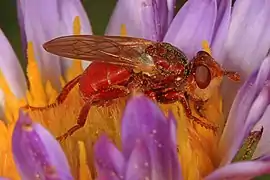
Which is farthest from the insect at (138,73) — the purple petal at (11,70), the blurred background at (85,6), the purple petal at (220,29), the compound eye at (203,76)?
the blurred background at (85,6)

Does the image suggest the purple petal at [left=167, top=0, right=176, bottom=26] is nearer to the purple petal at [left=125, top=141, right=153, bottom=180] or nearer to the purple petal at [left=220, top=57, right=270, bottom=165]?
the purple petal at [left=220, top=57, right=270, bottom=165]

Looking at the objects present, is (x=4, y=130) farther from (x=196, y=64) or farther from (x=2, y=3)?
(x=2, y=3)

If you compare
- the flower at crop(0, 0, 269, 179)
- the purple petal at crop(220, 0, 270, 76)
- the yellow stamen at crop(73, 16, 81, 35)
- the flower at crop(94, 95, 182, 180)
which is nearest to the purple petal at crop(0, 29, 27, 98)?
the flower at crop(0, 0, 269, 179)

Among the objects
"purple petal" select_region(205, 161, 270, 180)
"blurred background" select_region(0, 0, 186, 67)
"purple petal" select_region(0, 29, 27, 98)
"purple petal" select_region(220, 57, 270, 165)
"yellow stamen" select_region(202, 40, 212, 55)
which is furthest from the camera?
"blurred background" select_region(0, 0, 186, 67)

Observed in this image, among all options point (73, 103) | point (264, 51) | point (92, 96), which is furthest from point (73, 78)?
point (264, 51)

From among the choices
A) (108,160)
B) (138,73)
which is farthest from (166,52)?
(108,160)

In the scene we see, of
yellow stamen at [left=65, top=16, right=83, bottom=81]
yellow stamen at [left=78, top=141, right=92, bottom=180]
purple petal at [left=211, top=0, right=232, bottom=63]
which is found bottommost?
yellow stamen at [left=78, top=141, right=92, bottom=180]

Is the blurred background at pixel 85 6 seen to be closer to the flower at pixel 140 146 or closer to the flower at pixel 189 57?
the flower at pixel 189 57

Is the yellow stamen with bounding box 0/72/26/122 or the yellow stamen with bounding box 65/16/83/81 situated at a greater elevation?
the yellow stamen with bounding box 65/16/83/81
